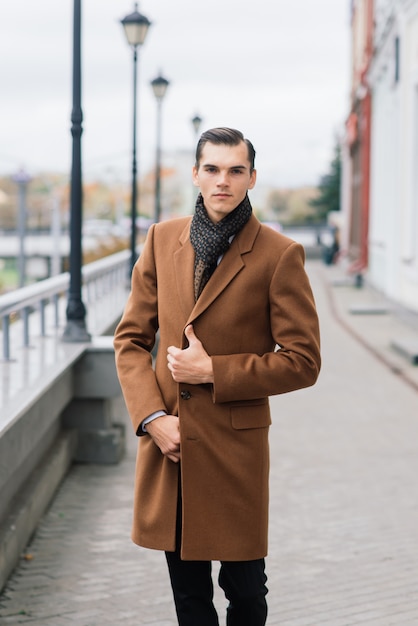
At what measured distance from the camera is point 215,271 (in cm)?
330

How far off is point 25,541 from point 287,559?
1.44 meters

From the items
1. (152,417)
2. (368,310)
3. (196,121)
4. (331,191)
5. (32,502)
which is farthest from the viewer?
(331,191)

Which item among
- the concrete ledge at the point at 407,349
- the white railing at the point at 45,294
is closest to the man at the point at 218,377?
the white railing at the point at 45,294

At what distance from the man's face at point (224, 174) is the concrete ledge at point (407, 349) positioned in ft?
35.4

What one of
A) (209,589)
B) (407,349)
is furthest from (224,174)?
(407,349)

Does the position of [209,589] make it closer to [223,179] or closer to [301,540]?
[223,179]

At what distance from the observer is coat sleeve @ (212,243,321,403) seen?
3254 mm

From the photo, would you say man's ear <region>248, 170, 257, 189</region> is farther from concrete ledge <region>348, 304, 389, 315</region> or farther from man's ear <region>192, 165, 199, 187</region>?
concrete ledge <region>348, 304, 389, 315</region>

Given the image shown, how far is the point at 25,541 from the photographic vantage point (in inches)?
237

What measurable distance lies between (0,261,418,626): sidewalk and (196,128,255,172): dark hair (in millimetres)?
2400

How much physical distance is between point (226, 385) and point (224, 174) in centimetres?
62

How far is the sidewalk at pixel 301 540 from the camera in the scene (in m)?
5.02

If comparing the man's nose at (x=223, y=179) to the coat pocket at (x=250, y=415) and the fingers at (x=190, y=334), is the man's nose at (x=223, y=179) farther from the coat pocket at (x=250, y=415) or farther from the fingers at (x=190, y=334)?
the coat pocket at (x=250, y=415)

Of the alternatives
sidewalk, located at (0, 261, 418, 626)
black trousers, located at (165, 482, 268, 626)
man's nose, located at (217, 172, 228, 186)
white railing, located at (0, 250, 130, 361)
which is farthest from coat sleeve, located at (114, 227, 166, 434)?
white railing, located at (0, 250, 130, 361)
